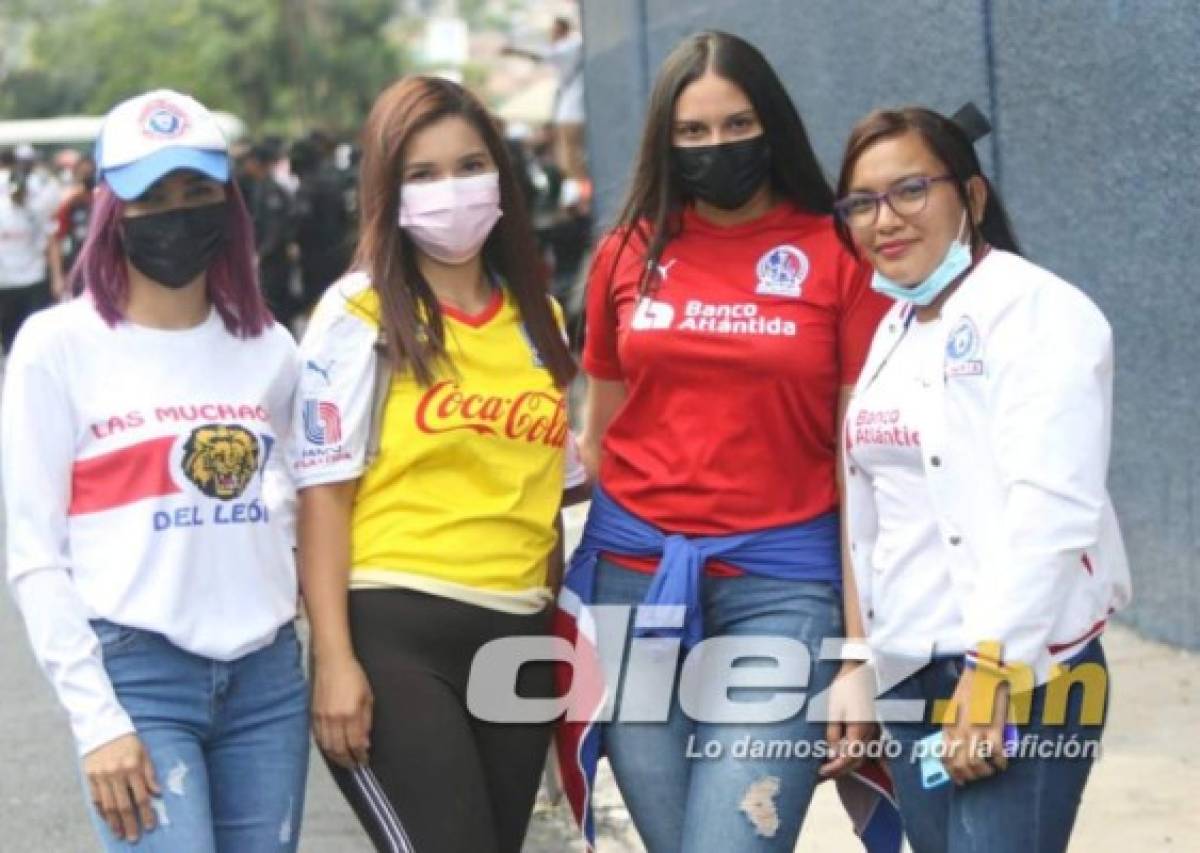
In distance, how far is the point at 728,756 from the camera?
14.8 ft

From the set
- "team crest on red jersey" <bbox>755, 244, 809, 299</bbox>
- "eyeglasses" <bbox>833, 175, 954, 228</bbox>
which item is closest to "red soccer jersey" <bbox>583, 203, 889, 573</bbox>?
"team crest on red jersey" <bbox>755, 244, 809, 299</bbox>

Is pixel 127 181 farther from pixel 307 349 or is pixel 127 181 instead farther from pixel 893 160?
pixel 893 160

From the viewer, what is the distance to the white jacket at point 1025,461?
388 cm

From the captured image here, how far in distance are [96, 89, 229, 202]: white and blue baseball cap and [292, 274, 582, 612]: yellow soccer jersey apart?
0.47 metres

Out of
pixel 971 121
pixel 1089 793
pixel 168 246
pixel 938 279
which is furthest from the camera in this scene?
pixel 1089 793

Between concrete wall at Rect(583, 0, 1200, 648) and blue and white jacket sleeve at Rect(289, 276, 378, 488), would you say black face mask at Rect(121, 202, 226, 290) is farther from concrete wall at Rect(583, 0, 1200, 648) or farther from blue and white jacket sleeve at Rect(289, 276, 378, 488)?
concrete wall at Rect(583, 0, 1200, 648)

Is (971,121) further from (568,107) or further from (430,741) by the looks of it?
(568,107)

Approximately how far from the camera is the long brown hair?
14.9ft

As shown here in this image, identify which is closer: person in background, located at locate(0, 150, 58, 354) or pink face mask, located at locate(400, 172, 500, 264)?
pink face mask, located at locate(400, 172, 500, 264)

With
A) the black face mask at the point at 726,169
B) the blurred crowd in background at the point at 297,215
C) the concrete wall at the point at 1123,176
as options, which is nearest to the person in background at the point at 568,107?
the blurred crowd in background at the point at 297,215

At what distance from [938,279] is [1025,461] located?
436 millimetres

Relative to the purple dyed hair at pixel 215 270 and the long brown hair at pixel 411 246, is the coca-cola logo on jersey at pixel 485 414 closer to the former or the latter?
the long brown hair at pixel 411 246

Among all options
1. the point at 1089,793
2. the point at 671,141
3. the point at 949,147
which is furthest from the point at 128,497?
the point at 1089,793

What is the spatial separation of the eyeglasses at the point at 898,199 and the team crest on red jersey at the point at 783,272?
0.38m
